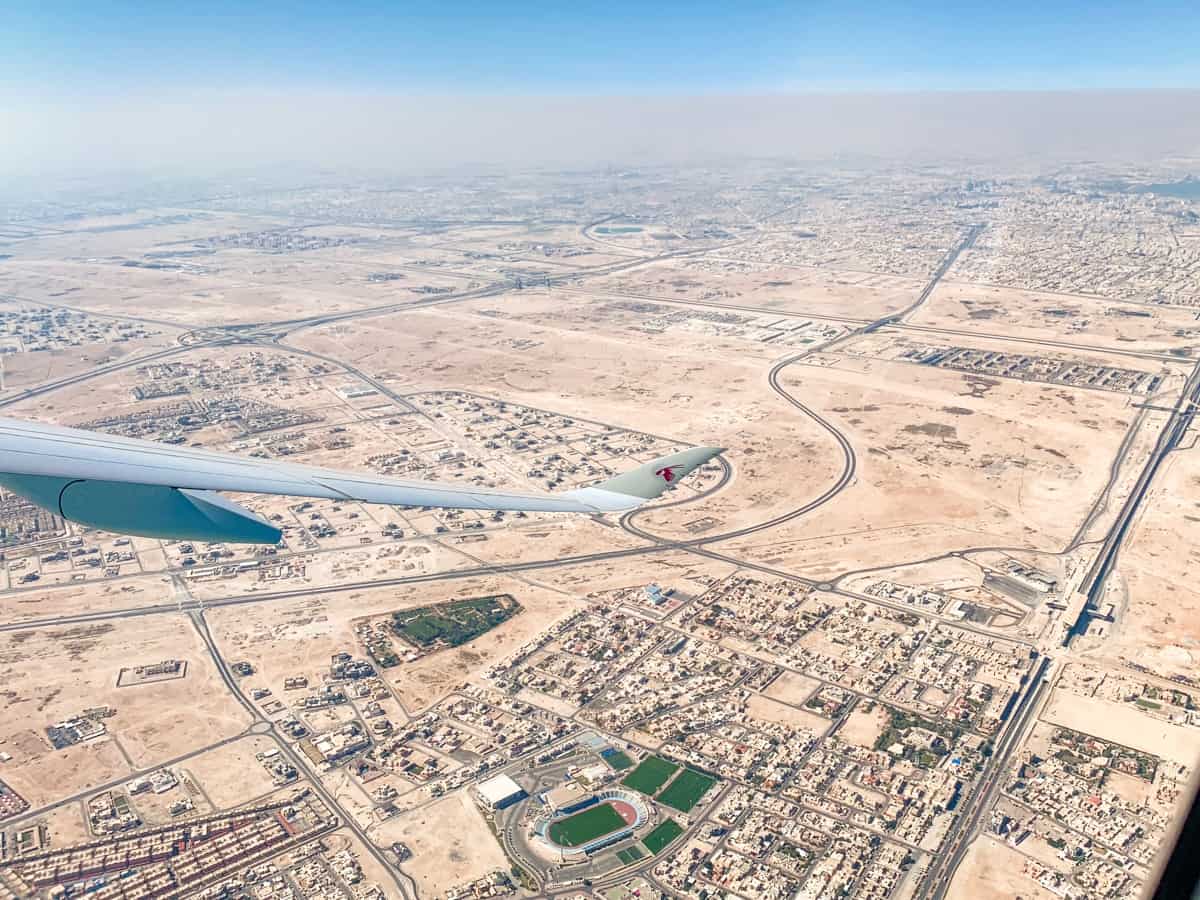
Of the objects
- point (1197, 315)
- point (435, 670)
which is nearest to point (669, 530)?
point (435, 670)

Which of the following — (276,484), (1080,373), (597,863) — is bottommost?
(597,863)

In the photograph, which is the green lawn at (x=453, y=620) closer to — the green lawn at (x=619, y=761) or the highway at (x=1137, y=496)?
the green lawn at (x=619, y=761)

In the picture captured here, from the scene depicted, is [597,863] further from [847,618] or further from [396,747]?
[847,618]

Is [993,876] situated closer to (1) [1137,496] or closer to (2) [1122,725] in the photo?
(2) [1122,725]

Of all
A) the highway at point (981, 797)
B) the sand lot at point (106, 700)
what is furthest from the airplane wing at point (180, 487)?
the sand lot at point (106, 700)

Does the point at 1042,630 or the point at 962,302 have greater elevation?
the point at 962,302
